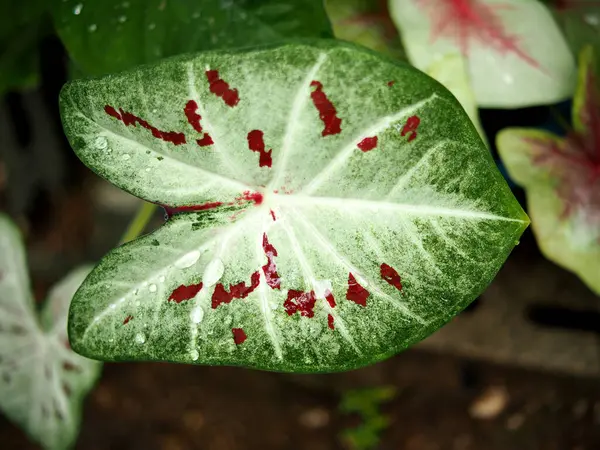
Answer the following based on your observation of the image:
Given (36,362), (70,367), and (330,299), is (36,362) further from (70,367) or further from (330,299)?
(330,299)

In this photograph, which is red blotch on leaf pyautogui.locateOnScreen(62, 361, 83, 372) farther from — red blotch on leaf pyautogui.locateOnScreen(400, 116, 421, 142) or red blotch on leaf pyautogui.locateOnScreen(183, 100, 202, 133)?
red blotch on leaf pyautogui.locateOnScreen(400, 116, 421, 142)

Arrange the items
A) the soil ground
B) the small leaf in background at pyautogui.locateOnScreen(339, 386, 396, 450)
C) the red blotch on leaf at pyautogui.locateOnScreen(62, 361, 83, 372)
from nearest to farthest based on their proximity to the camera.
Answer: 1. the red blotch on leaf at pyautogui.locateOnScreen(62, 361, 83, 372)
2. the soil ground
3. the small leaf in background at pyautogui.locateOnScreen(339, 386, 396, 450)

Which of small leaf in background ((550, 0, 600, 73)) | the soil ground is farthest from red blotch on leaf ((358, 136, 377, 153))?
the soil ground

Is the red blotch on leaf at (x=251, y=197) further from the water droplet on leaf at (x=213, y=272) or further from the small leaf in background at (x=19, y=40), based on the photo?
the small leaf in background at (x=19, y=40)

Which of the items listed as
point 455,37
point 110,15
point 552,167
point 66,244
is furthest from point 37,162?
point 552,167

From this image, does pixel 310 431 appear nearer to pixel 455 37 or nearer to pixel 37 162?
pixel 37 162

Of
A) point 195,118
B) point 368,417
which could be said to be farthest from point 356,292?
point 368,417
